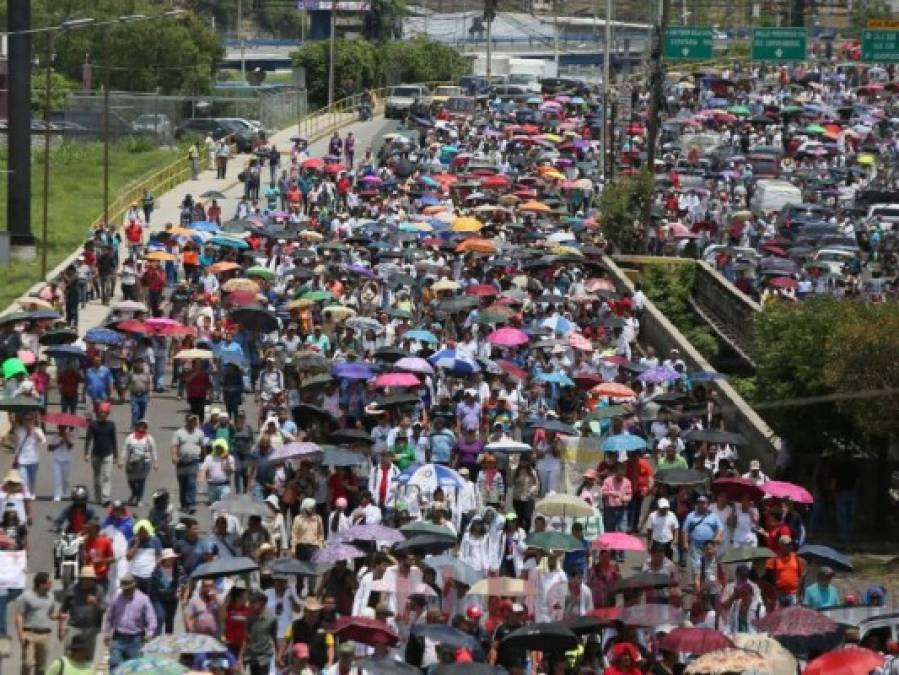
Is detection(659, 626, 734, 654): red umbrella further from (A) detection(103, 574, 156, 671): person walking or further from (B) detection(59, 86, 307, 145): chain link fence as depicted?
(B) detection(59, 86, 307, 145): chain link fence

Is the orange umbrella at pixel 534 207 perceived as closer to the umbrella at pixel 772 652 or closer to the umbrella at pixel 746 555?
the umbrella at pixel 746 555

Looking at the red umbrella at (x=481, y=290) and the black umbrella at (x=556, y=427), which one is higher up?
the black umbrella at (x=556, y=427)

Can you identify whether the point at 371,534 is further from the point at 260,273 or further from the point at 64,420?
the point at 260,273

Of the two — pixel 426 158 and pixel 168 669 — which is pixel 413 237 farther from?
pixel 168 669

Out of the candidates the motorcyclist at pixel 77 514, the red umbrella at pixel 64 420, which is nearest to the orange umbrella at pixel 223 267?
the red umbrella at pixel 64 420

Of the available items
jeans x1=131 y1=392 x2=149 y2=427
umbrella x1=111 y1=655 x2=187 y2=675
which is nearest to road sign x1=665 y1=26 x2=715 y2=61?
jeans x1=131 y1=392 x2=149 y2=427

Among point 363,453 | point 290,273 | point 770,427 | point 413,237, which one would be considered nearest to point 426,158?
point 413,237
